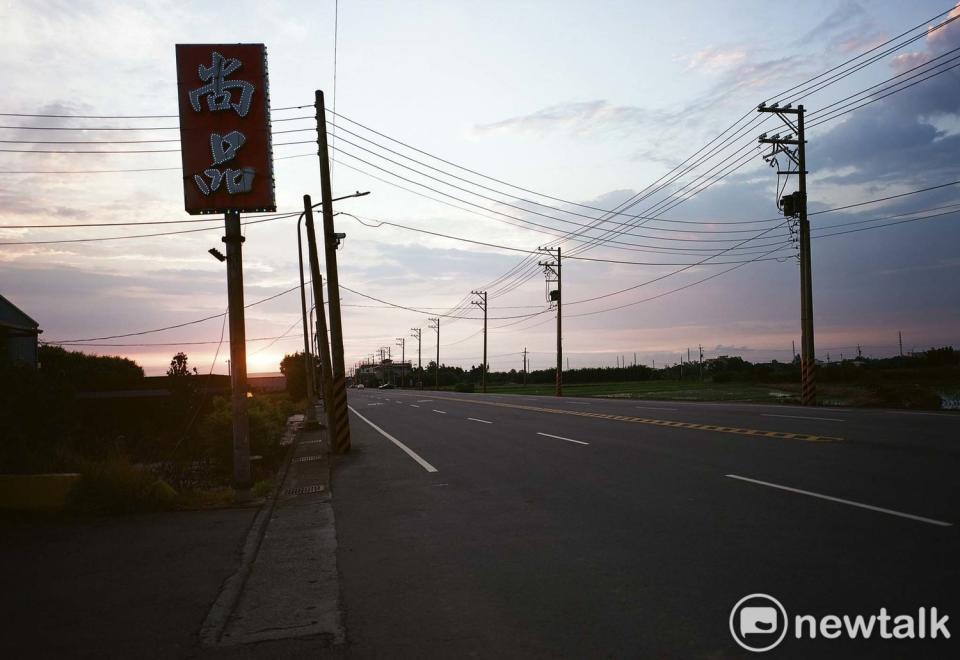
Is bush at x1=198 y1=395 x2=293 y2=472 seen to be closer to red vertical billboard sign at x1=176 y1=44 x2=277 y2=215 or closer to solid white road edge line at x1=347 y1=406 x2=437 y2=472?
solid white road edge line at x1=347 y1=406 x2=437 y2=472

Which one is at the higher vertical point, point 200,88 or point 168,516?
point 200,88

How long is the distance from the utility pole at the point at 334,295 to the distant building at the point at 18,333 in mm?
14719

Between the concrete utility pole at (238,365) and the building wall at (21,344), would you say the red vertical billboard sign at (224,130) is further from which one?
the building wall at (21,344)

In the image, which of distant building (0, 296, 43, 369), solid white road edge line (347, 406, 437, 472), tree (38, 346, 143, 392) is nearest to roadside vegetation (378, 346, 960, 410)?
solid white road edge line (347, 406, 437, 472)

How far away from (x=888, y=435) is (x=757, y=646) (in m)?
12.4

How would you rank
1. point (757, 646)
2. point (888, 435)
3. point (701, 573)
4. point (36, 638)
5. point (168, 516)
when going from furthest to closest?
point (888, 435)
point (168, 516)
point (701, 573)
point (36, 638)
point (757, 646)

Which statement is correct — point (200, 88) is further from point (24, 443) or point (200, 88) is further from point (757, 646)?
point (757, 646)

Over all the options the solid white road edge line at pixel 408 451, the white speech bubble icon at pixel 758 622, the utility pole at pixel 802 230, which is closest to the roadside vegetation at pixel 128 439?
the solid white road edge line at pixel 408 451

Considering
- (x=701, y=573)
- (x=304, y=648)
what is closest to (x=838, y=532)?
(x=701, y=573)

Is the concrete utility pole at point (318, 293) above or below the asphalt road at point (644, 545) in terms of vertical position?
above

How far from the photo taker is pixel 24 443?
1363cm

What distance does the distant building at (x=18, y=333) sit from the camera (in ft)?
84.5

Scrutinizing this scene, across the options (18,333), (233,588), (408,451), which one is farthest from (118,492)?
(18,333)

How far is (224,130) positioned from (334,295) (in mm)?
7426
